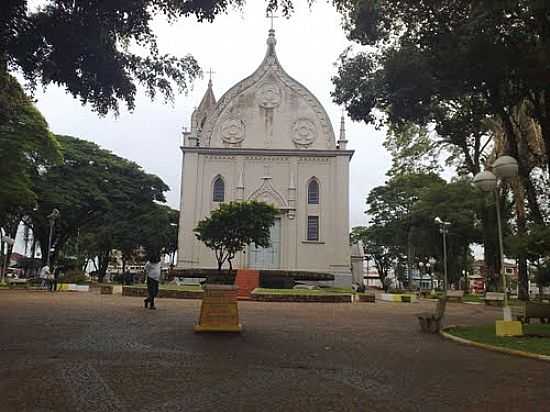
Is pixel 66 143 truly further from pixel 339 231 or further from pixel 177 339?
pixel 177 339

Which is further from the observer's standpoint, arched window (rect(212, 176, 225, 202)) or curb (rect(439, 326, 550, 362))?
arched window (rect(212, 176, 225, 202))

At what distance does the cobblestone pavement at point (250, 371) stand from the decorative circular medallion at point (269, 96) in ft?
103

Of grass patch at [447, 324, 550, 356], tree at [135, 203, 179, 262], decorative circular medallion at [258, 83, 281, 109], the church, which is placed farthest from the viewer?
tree at [135, 203, 179, 262]

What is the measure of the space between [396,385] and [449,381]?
78cm

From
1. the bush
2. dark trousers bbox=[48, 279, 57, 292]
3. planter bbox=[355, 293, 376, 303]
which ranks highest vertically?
the bush

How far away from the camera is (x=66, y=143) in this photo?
40.5 meters

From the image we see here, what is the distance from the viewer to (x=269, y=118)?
1604 inches

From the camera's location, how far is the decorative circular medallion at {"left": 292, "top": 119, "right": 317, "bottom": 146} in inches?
1587

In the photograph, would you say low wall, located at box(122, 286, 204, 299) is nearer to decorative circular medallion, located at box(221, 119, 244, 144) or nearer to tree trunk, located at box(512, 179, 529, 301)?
tree trunk, located at box(512, 179, 529, 301)

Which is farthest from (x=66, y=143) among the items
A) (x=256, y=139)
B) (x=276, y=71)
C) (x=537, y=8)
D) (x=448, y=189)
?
(x=537, y=8)

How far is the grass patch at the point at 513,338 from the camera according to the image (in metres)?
9.31

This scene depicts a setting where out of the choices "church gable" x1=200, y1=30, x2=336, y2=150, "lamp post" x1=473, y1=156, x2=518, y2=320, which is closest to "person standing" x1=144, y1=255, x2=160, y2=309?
"lamp post" x1=473, y1=156, x2=518, y2=320

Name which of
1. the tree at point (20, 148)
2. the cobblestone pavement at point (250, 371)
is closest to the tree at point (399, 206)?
the tree at point (20, 148)

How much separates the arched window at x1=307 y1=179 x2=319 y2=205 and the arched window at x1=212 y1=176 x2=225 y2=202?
6.18 metres
